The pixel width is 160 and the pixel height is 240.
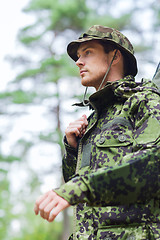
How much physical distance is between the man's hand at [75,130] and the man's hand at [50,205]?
103cm

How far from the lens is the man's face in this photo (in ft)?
9.34

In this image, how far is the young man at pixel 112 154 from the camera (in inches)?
70.6

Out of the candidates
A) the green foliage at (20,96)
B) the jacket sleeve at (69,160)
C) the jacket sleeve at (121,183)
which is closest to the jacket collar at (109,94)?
the jacket sleeve at (69,160)

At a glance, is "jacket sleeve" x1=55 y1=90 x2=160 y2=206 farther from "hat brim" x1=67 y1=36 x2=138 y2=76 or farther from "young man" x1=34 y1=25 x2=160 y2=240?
"hat brim" x1=67 y1=36 x2=138 y2=76

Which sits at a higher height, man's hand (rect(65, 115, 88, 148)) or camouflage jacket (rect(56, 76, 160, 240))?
man's hand (rect(65, 115, 88, 148))

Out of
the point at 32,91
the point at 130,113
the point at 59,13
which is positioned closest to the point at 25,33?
the point at 59,13

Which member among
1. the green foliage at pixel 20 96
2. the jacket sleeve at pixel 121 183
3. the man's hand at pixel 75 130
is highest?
the green foliage at pixel 20 96

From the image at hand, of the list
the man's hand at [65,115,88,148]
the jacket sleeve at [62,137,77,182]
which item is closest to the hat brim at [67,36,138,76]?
the man's hand at [65,115,88,148]

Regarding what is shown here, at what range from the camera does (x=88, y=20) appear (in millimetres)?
16438

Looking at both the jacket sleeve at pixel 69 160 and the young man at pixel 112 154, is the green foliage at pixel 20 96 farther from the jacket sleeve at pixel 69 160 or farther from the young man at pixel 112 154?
the jacket sleeve at pixel 69 160

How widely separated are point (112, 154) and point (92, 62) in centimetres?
83

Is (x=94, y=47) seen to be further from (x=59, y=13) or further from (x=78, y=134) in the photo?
(x=59, y=13)

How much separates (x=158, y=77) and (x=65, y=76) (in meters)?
12.4

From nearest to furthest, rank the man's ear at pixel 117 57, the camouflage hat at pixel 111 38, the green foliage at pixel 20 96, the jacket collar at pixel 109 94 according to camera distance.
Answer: the jacket collar at pixel 109 94 < the camouflage hat at pixel 111 38 < the man's ear at pixel 117 57 < the green foliage at pixel 20 96
